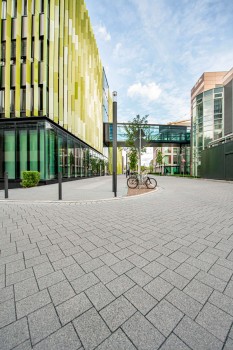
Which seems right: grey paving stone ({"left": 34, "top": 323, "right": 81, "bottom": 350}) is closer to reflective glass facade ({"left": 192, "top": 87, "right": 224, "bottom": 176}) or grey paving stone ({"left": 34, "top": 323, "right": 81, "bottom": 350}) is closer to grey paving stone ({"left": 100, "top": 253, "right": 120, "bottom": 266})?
grey paving stone ({"left": 100, "top": 253, "right": 120, "bottom": 266})

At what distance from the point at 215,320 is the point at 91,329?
1.15 metres

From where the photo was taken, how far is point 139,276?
2242 mm

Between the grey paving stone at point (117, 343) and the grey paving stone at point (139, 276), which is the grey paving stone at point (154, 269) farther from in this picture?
the grey paving stone at point (117, 343)

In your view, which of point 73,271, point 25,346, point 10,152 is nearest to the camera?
point 25,346

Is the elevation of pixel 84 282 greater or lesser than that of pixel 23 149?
lesser

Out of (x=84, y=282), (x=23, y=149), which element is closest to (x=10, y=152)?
(x=23, y=149)

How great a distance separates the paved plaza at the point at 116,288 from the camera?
4.62ft

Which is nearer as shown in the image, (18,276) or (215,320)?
(215,320)

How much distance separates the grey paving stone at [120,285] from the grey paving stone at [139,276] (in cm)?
7

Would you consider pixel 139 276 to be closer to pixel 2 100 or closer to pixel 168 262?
pixel 168 262

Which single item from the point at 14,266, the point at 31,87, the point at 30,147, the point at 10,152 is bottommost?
the point at 14,266

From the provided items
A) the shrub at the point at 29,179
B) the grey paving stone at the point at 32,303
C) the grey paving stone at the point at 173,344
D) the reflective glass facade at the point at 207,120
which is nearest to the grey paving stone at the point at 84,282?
the grey paving stone at the point at 32,303

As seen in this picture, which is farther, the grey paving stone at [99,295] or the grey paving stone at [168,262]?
the grey paving stone at [168,262]

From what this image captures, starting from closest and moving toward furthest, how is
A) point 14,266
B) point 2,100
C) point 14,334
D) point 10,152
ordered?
1. point 14,334
2. point 14,266
3. point 10,152
4. point 2,100
